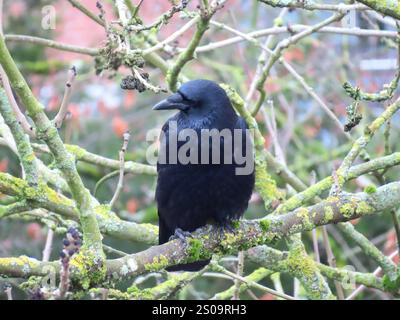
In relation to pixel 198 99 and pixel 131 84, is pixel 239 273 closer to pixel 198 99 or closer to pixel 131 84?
pixel 198 99

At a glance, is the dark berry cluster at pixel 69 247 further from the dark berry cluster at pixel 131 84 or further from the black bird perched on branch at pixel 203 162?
the black bird perched on branch at pixel 203 162

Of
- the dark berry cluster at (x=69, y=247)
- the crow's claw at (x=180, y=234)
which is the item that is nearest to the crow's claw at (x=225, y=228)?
the crow's claw at (x=180, y=234)

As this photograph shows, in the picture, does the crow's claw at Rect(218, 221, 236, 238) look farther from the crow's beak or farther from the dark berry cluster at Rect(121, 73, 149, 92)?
the dark berry cluster at Rect(121, 73, 149, 92)

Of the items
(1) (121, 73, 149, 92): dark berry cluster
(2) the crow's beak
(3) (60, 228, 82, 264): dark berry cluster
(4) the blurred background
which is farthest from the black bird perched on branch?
(4) the blurred background

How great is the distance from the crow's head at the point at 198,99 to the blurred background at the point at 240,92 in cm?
230

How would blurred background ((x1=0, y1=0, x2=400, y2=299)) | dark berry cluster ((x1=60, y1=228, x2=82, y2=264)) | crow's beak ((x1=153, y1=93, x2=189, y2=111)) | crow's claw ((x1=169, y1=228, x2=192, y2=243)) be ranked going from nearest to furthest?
dark berry cluster ((x1=60, y1=228, x2=82, y2=264)) < crow's claw ((x1=169, y1=228, x2=192, y2=243)) < crow's beak ((x1=153, y1=93, x2=189, y2=111)) < blurred background ((x1=0, y1=0, x2=400, y2=299))

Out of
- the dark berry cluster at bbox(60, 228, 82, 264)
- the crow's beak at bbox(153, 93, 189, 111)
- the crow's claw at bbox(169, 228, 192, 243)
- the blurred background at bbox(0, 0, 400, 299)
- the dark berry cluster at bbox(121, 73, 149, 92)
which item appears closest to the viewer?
the dark berry cluster at bbox(60, 228, 82, 264)

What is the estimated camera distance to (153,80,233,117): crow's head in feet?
12.8

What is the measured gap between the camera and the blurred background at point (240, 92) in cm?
652

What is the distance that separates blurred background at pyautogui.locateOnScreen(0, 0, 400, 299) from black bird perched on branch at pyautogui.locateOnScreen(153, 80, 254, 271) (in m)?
2.17
